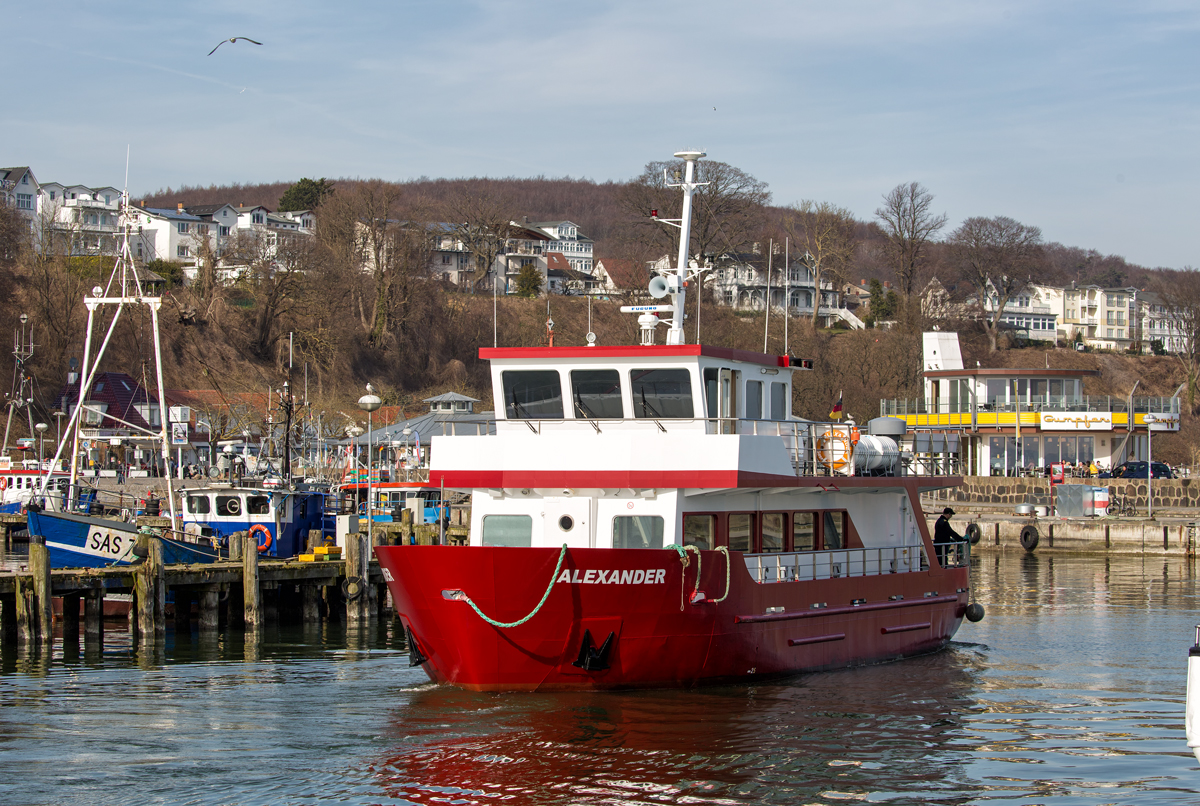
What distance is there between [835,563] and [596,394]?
187 inches

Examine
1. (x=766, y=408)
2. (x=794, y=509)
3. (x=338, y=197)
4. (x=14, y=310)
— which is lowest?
(x=794, y=509)

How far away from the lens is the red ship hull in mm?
15672

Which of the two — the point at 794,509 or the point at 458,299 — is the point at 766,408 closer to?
the point at 794,509

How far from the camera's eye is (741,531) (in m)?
18.5

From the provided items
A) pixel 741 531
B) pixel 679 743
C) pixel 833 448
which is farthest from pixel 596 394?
pixel 679 743

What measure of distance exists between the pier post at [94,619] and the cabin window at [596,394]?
38.0 ft

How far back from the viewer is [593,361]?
716 inches

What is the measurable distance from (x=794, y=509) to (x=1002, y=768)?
5818 mm

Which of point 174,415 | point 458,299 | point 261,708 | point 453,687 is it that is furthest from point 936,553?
point 458,299

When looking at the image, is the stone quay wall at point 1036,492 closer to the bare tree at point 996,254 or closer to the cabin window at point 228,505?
the cabin window at point 228,505

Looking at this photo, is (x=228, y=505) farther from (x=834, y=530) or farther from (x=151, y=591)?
(x=834, y=530)

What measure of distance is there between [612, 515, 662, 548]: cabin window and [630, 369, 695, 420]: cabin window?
163 centimetres

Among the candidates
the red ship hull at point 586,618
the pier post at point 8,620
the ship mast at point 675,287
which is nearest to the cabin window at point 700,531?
the red ship hull at point 586,618

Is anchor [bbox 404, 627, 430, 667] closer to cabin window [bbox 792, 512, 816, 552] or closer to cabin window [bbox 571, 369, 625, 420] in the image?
cabin window [bbox 571, 369, 625, 420]
